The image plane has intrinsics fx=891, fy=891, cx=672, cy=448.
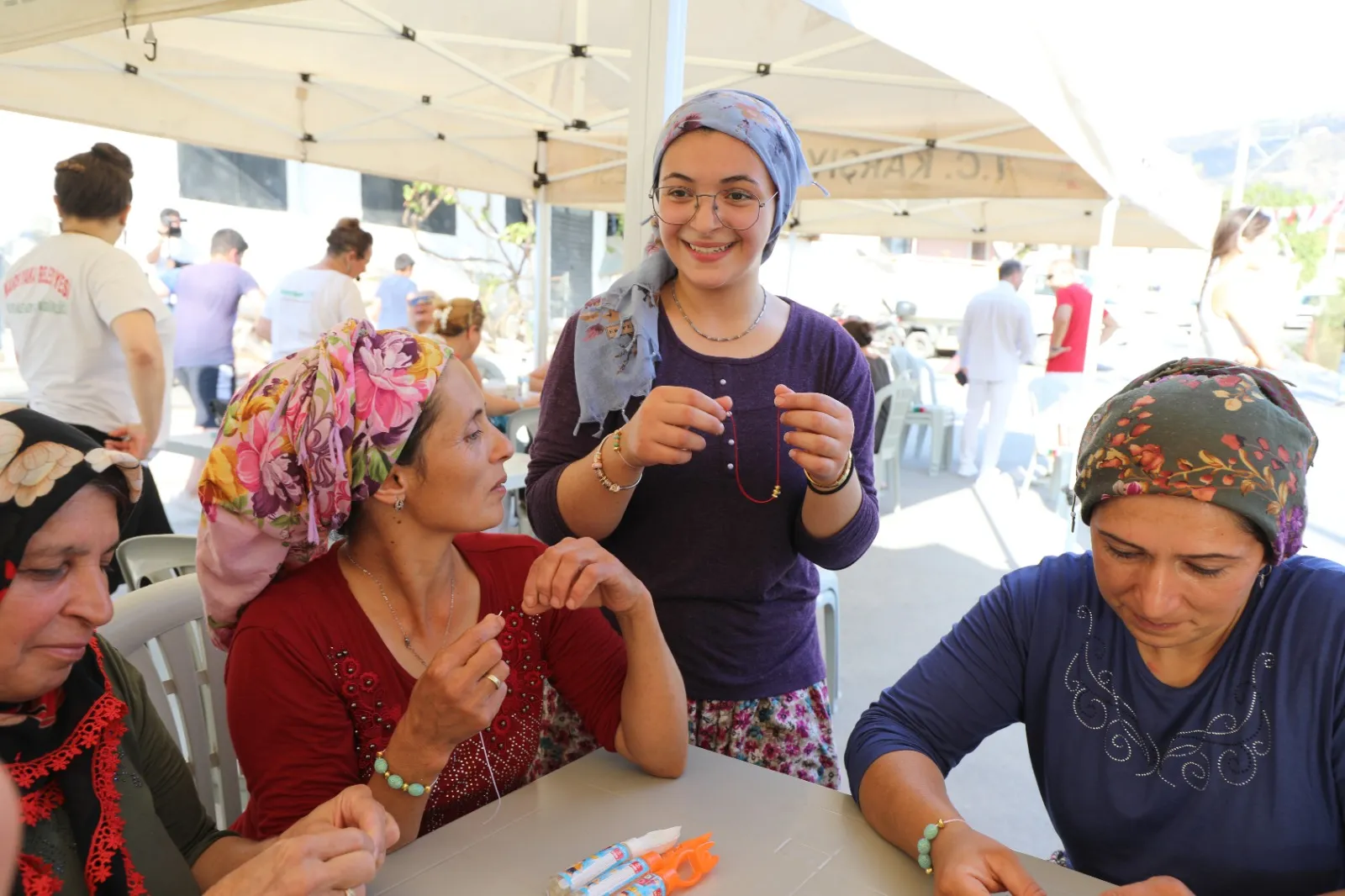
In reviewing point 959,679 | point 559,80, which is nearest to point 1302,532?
point 959,679

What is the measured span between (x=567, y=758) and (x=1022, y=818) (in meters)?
2.17

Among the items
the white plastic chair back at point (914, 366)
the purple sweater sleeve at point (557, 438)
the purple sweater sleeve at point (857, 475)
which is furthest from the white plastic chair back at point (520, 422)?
the white plastic chair back at point (914, 366)

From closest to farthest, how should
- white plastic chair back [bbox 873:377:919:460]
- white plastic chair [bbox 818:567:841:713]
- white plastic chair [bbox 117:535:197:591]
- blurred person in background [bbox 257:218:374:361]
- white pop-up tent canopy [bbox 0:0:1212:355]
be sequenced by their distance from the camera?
white plastic chair [bbox 117:535:197:591]
white plastic chair [bbox 818:567:841:713]
white pop-up tent canopy [bbox 0:0:1212:355]
blurred person in background [bbox 257:218:374:361]
white plastic chair back [bbox 873:377:919:460]

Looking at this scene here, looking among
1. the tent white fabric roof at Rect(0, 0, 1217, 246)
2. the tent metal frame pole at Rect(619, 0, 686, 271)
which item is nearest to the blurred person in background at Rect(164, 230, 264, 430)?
the tent white fabric roof at Rect(0, 0, 1217, 246)

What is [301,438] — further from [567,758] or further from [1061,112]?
[1061,112]

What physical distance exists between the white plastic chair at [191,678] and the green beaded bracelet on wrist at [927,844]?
1391 mm

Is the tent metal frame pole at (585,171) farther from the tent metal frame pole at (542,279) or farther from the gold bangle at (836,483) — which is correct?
the gold bangle at (836,483)

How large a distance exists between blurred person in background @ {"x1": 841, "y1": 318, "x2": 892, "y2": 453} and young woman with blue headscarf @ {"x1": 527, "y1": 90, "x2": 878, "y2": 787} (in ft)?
15.7

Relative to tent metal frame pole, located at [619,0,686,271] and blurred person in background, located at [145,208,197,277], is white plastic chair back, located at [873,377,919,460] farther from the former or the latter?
blurred person in background, located at [145,208,197,277]

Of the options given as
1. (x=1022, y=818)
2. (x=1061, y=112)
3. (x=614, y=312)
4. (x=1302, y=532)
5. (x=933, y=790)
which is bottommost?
(x=1022, y=818)

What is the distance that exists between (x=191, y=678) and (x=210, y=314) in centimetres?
579

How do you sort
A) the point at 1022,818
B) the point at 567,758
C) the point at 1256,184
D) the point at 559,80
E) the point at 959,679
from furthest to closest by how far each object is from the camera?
1. the point at 1256,184
2. the point at 559,80
3. the point at 1022,818
4. the point at 567,758
5. the point at 959,679

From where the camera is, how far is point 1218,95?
1026 cm

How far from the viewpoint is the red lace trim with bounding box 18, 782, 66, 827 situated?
1.14 metres
